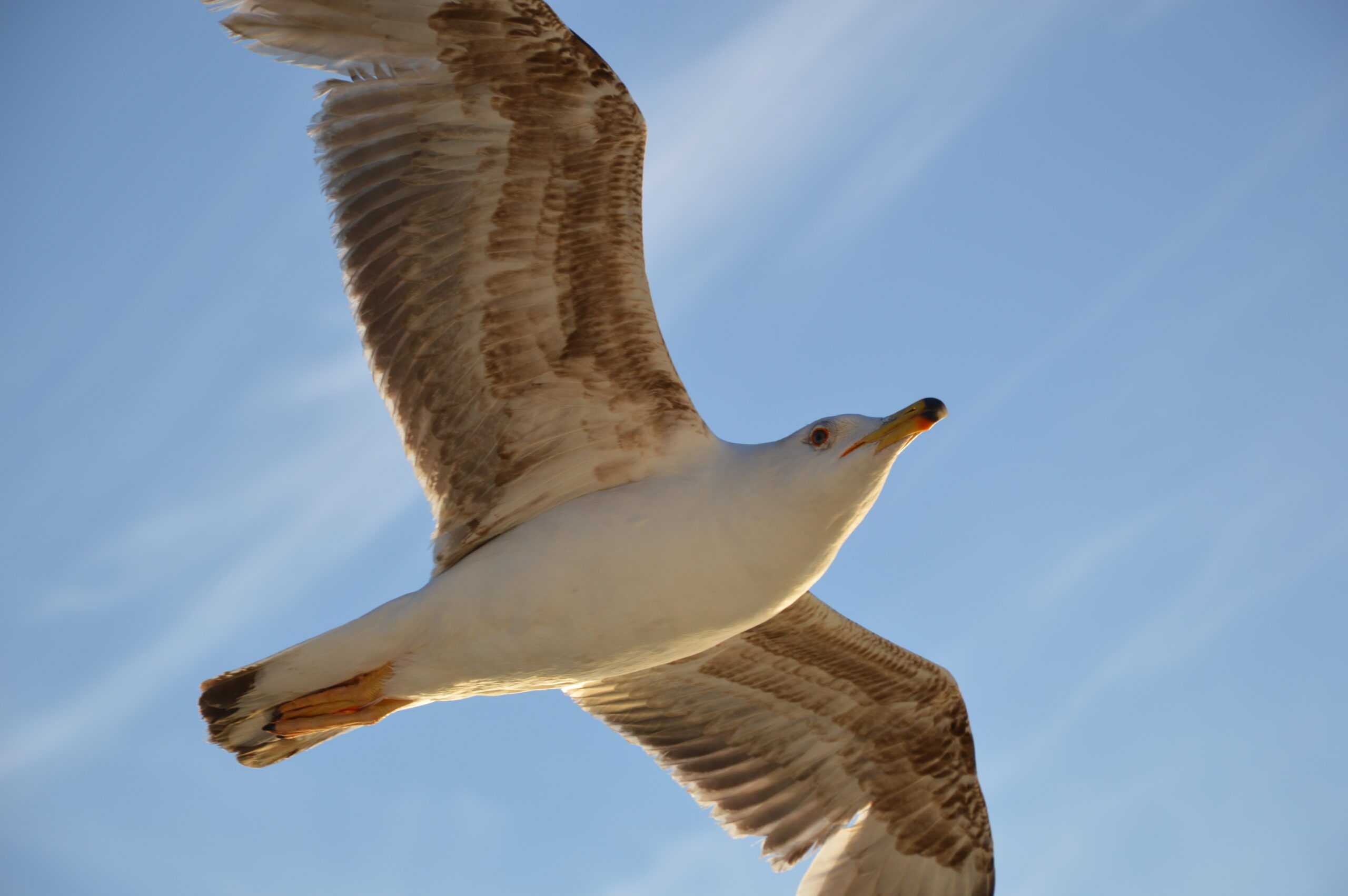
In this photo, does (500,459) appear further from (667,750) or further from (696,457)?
(667,750)

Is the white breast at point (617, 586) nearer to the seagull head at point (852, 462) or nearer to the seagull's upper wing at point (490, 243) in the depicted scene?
the seagull head at point (852, 462)

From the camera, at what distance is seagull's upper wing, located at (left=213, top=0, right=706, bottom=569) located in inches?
263

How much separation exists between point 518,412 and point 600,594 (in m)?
1.31

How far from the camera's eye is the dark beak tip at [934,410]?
6.28 m

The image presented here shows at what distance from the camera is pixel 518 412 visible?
7250mm

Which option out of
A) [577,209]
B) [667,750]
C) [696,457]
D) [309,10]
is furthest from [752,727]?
[309,10]

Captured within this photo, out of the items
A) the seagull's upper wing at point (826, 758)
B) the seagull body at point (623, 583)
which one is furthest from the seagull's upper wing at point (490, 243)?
the seagull's upper wing at point (826, 758)

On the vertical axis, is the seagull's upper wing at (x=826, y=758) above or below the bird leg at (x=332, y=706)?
below

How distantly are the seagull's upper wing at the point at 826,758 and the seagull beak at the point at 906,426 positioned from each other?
8.64 ft

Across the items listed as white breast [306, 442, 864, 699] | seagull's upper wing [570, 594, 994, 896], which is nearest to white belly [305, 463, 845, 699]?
white breast [306, 442, 864, 699]

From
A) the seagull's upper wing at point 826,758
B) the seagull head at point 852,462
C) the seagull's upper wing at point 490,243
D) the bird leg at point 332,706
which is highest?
the seagull's upper wing at point 490,243

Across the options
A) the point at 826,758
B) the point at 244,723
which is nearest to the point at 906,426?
the point at 826,758

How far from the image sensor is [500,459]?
7.32 meters

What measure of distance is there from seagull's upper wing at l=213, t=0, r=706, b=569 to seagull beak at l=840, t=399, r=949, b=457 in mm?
1215
